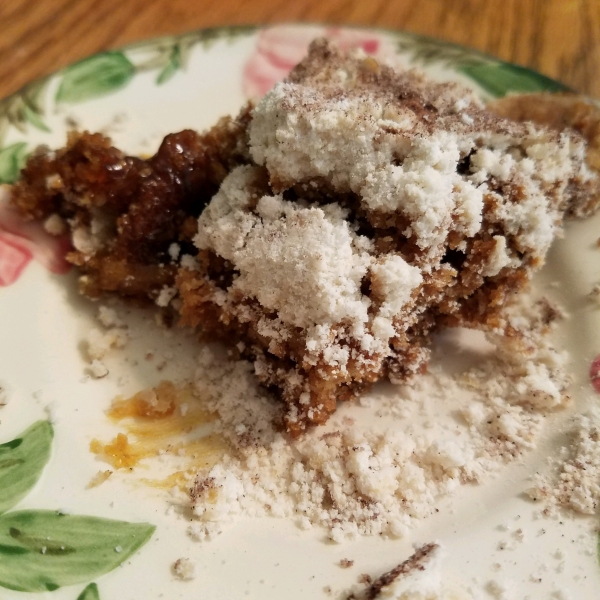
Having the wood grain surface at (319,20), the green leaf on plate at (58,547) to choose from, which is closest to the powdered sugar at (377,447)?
the green leaf on plate at (58,547)

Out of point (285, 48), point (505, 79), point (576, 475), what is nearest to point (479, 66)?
point (505, 79)

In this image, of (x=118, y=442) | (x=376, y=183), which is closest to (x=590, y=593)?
(x=376, y=183)

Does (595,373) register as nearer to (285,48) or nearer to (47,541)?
(47,541)

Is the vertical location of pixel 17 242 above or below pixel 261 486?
above

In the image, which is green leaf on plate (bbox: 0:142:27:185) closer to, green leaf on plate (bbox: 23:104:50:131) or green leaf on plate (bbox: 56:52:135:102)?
green leaf on plate (bbox: 23:104:50:131)

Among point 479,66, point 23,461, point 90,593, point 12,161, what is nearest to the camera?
point 90,593

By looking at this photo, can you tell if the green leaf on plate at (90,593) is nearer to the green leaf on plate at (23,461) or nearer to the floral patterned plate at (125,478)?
the floral patterned plate at (125,478)

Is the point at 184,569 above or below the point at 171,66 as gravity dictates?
Answer: below

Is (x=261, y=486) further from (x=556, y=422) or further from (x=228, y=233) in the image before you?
(x=556, y=422)
